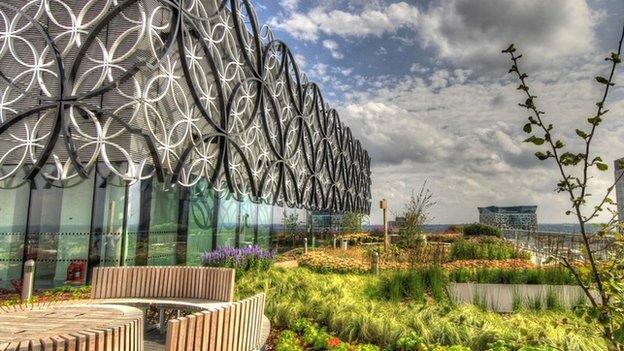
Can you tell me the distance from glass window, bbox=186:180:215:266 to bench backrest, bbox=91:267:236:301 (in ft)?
25.6

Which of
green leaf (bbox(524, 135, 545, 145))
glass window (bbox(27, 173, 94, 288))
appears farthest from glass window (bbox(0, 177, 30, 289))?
green leaf (bbox(524, 135, 545, 145))

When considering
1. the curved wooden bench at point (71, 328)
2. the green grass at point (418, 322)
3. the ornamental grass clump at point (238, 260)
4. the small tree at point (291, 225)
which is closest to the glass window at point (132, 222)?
the ornamental grass clump at point (238, 260)

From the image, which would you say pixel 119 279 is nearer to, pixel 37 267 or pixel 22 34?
pixel 37 267

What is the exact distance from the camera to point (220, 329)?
3.92 meters

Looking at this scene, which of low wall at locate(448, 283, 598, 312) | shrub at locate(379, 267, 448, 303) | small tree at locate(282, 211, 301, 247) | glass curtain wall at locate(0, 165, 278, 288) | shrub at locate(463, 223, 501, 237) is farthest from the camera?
shrub at locate(463, 223, 501, 237)

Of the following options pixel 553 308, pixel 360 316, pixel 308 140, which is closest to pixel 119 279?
pixel 360 316

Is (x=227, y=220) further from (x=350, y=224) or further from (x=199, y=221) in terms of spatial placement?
(x=350, y=224)

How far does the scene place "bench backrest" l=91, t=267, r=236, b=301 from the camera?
7.34 metres

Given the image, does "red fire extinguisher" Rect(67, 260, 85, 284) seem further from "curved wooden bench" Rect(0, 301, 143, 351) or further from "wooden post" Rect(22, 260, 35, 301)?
"curved wooden bench" Rect(0, 301, 143, 351)

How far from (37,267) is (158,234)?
3528 millimetres

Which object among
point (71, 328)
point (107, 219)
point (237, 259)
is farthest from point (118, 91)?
point (71, 328)

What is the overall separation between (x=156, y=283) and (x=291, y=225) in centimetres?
1900

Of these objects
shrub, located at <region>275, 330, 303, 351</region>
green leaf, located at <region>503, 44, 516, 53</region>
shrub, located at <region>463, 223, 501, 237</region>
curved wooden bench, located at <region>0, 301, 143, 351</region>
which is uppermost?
green leaf, located at <region>503, 44, 516, 53</region>

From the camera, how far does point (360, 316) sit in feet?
20.6
